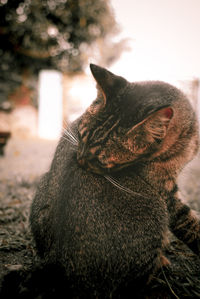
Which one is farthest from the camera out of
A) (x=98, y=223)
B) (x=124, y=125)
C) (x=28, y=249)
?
(x=28, y=249)

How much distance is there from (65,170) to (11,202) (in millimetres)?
1806

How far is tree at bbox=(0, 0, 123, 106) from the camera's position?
30.1ft

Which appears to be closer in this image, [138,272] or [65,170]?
[138,272]

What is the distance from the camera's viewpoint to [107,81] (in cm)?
159

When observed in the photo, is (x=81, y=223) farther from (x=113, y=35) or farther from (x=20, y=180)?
(x=113, y=35)

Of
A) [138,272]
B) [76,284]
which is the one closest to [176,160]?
[138,272]

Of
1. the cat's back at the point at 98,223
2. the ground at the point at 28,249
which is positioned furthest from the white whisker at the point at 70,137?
the ground at the point at 28,249

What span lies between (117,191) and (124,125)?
0.45m

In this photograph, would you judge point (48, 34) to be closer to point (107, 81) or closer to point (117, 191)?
point (107, 81)

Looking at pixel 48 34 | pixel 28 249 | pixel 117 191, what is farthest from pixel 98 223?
pixel 48 34

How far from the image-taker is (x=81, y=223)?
1.32 metres

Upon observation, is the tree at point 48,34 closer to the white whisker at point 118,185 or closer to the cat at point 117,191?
the cat at point 117,191

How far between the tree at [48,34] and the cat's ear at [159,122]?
31.6 feet

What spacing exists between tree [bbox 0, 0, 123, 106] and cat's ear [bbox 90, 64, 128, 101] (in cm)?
925
